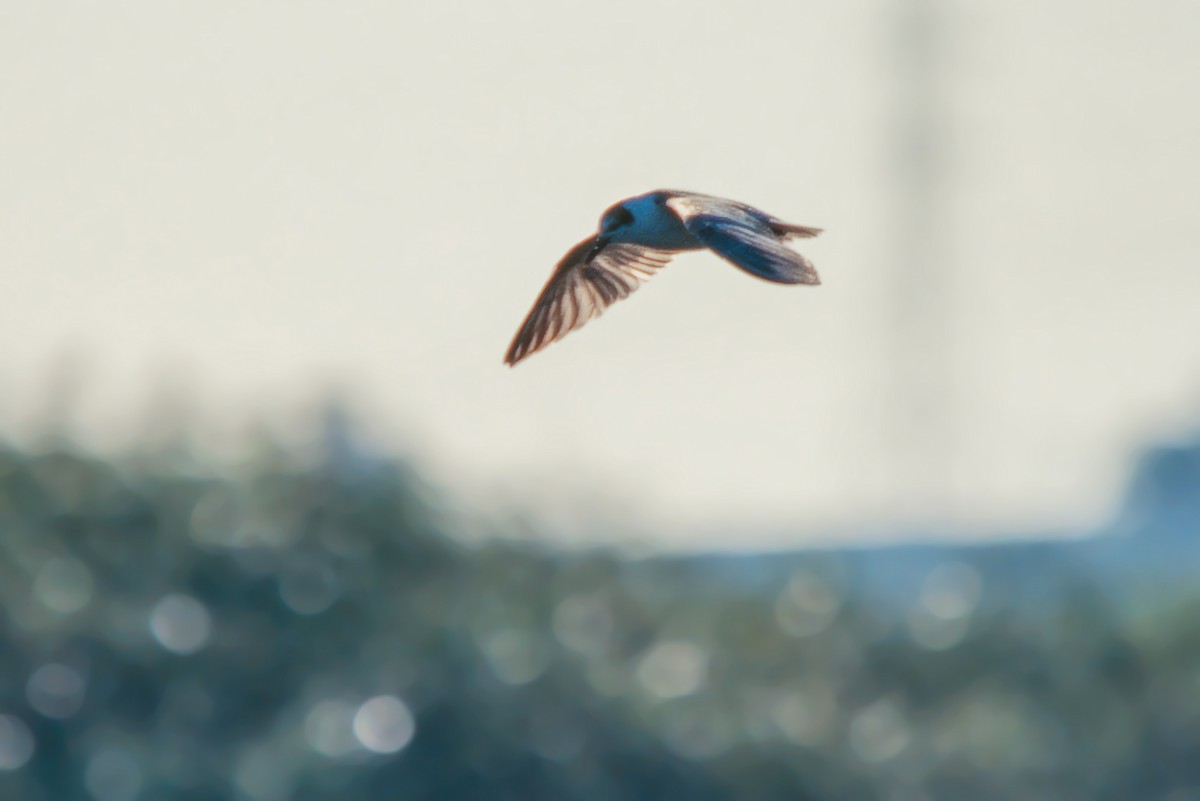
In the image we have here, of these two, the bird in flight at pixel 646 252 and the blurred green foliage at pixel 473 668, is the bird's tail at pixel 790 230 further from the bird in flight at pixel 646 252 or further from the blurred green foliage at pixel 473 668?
the blurred green foliage at pixel 473 668

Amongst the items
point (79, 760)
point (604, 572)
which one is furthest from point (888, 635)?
point (79, 760)

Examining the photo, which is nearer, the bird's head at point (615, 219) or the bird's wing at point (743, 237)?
the bird's wing at point (743, 237)

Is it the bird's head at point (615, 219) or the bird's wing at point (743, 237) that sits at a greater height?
the bird's head at point (615, 219)

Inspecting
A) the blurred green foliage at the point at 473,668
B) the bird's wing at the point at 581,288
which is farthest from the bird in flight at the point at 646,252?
the blurred green foliage at the point at 473,668

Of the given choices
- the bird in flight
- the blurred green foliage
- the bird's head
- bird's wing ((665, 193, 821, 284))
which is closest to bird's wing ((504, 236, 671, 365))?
the bird in flight

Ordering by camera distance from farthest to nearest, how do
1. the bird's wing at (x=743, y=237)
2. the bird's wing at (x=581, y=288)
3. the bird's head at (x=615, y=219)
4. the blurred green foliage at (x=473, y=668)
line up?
the blurred green foliage at (x=473, y=668) < the bird's wing at (x=581, y=288) < the bird's head at (x=615, y=219) < the bird's wing at (x=743, y=237)

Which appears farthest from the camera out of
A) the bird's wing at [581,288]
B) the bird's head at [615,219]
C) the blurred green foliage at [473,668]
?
the blurred green foliage at [473,668]

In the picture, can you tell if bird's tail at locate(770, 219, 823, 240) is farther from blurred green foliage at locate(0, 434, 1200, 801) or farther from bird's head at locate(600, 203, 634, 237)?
blurred green foliage at locate(0, 434, 1200, 801)

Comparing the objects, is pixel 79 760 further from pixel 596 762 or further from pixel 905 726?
pixel 905 726
